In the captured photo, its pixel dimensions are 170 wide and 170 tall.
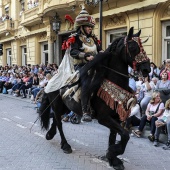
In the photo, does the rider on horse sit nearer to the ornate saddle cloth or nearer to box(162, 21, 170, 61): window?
the ornate saddle cloth

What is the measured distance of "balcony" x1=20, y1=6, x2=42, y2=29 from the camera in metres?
20.7

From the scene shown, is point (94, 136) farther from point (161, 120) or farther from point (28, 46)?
point (28, 46)

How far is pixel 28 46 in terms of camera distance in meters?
23.7

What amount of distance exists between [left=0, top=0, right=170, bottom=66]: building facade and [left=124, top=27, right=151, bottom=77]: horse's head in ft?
6.86

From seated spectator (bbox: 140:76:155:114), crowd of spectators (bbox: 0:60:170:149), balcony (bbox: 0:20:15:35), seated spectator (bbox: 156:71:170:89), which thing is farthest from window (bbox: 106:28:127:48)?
balcony (bbox: 0:20:15:35)

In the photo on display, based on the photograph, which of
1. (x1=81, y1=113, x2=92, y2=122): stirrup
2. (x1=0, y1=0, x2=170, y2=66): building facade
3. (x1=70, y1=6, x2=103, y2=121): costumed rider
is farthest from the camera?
(x1=0, y1=0, x2=170, y2=66): building facade

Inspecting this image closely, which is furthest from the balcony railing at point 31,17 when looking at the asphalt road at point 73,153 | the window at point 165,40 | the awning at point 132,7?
the asphalt road at point 73,153

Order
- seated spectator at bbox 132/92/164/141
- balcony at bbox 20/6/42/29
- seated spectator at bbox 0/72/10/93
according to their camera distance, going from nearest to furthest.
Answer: seated spectator at bbox 132/92/164/141 < seated spectator at bbox 0/72/10/93 < balcony at bbox 20/6/42/29

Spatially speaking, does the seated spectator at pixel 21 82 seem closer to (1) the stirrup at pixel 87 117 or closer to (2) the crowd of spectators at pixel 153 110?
(2) the crowd of spectators at pixel 153 110

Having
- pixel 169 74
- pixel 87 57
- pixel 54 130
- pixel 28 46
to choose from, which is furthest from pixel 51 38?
pixel 87 57

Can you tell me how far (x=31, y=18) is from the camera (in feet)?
70.4

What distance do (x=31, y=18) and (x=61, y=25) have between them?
3787 millimetres

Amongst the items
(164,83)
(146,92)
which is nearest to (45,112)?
(146,92)

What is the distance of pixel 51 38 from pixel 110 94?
16.1 m
